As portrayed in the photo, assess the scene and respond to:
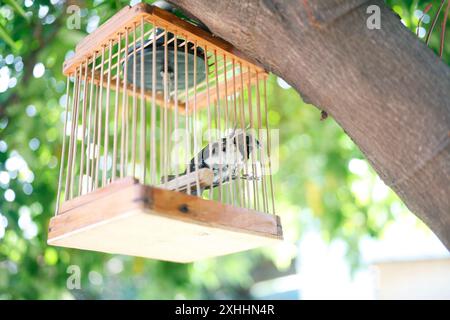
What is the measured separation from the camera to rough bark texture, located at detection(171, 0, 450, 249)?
1128mm

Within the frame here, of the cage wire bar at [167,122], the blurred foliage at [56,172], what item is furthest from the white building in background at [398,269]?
the cage wire bar at [167,122]

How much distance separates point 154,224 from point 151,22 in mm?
484

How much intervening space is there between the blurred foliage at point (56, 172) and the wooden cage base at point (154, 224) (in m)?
0.78

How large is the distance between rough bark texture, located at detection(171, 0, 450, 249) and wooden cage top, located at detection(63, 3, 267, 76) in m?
0.19

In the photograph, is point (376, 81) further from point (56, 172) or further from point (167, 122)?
point (56, 172)

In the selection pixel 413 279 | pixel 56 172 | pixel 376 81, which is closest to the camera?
pixel 376 81

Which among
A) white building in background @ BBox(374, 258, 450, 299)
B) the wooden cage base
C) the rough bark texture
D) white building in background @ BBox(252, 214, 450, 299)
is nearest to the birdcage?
the wooden cage base

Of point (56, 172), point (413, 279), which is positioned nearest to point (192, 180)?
point (56, 172)

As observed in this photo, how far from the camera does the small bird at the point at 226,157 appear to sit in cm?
147

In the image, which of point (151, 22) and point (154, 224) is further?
point (151, 22)

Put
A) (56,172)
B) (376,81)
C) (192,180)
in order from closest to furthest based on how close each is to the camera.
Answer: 1. (376,81)
2. (192,180)
3. (56,172)

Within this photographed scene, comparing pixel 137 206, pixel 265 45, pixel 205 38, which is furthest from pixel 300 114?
pixel 137 206

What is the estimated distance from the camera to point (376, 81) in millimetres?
1160

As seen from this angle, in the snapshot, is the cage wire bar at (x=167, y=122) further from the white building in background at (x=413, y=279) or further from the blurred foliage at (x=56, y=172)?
the white building in background at (x=413, y=279)
